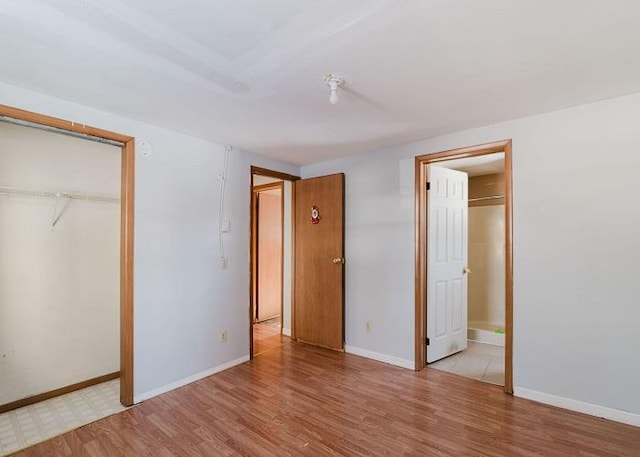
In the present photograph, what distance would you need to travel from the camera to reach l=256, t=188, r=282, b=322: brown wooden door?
16.4 ft

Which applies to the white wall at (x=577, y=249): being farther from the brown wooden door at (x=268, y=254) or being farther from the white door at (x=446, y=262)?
the brown wooden door at (x=268, y=254)

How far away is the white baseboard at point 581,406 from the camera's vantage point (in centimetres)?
208

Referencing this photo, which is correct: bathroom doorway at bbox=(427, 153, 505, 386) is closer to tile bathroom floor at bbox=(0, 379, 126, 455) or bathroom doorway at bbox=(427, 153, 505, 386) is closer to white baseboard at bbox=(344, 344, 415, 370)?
white baseboard at bbox=(344, 344, 415, 370)

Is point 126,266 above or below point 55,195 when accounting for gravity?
below

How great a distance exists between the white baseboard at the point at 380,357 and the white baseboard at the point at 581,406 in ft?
3.00

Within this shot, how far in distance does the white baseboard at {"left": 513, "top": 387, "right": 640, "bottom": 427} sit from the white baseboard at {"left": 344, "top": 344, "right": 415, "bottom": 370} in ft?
3.00

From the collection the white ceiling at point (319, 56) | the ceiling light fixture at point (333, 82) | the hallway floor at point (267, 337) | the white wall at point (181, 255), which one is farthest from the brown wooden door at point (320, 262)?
the ceiling light fixture at point (333, 82)

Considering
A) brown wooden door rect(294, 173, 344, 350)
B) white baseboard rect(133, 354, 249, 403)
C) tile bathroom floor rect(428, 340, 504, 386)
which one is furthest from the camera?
brown wooden door rect(294, 173, 344, 350)

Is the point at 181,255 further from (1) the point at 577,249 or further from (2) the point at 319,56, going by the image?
(1) the point at 577,249

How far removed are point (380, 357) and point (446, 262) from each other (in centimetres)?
124

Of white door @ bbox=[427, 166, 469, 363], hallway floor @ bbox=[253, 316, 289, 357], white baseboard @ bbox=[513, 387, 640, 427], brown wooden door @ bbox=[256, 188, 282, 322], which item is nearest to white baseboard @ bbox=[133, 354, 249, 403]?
hallway floor @ bbox=[253, 316, 289, 357]

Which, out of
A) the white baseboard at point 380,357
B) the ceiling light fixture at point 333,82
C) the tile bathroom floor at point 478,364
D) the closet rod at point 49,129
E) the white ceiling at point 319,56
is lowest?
the tile bathroom floor at point 478,364

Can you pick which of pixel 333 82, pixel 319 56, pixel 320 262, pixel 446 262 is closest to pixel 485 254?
pixel 446 262

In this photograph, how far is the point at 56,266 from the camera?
2576 millimetres
